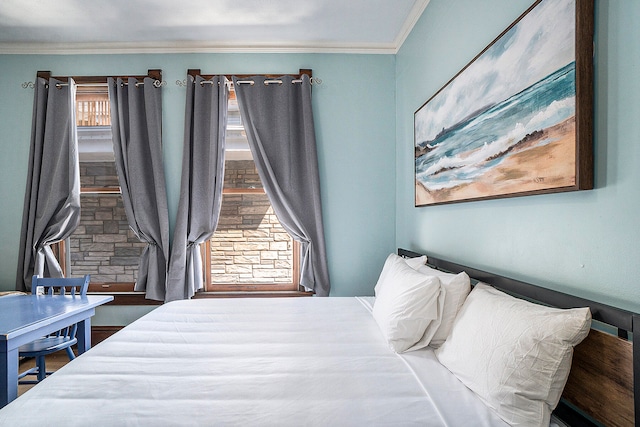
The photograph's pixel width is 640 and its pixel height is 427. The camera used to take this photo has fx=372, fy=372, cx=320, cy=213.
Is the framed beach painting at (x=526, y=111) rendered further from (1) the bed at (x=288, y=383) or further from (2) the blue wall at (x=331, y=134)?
(2) the blue wall at (x=331, y=134)

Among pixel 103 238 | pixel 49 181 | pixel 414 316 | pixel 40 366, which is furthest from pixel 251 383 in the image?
pixel 49 181

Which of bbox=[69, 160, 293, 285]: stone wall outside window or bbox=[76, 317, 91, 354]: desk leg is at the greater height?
bbox=[69, 160, 293, 285]: stone wall outside window

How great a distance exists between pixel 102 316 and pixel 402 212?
284 centimetres

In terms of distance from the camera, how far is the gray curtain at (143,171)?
3242 millimetres

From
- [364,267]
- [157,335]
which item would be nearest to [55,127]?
[157,335]

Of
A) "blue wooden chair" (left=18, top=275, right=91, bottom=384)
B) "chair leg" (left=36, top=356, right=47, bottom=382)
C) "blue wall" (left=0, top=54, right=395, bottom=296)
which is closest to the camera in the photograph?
"blue wooden chair" (left=18, top=275, right=91, bottom=384)

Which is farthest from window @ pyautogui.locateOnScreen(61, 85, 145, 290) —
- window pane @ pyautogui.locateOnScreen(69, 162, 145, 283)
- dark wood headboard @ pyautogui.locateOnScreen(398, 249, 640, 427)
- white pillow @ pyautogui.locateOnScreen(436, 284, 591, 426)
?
dark wood headboard @ pyautogui.locateOnScreen(398, 249, 640, 427)

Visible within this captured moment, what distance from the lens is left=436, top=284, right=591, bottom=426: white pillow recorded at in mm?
1014

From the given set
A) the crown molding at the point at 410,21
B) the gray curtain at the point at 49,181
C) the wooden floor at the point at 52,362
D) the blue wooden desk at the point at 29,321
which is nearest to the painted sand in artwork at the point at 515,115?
the crown molding at the point at 410,21

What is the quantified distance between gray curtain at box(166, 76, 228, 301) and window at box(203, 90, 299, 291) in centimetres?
19

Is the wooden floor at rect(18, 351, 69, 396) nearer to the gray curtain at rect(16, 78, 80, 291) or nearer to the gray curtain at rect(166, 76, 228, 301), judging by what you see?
the gray curtain at rect(16, 78, 80, 291)

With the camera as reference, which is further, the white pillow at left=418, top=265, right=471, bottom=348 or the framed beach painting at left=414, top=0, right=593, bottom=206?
the white pillow at left=418, top=265, right=471, bottom=348

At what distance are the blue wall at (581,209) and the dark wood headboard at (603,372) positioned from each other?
0.28 ft

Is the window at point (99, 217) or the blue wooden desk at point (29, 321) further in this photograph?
the window at point (99, 217)
